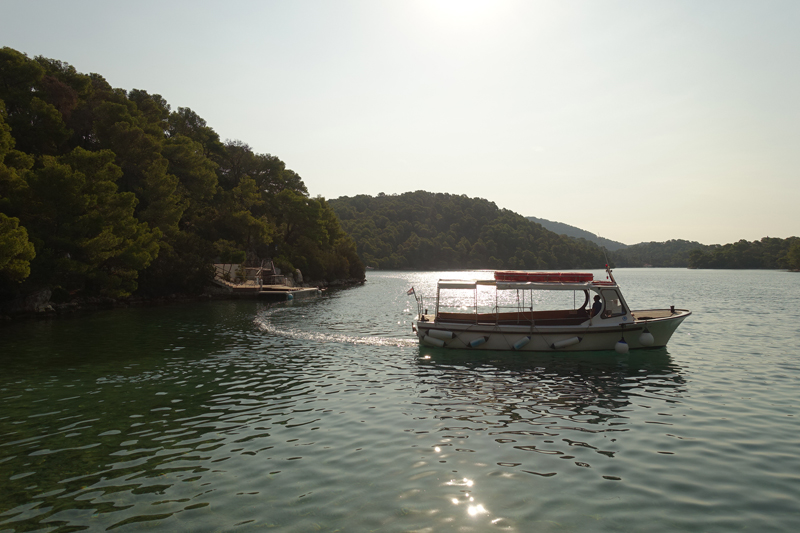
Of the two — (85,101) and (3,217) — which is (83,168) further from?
(85,101)

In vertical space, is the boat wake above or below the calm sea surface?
above

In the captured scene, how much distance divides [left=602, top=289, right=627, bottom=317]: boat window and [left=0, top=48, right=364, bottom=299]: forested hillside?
3439 cm

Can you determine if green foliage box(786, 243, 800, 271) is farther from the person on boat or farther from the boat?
the person on boat

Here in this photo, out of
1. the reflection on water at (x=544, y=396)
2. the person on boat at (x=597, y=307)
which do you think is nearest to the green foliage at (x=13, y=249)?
the reflection on water at (x=544, y=396)

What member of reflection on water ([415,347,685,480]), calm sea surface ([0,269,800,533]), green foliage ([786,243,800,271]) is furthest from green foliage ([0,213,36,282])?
green foliage ([786,243,800,271])

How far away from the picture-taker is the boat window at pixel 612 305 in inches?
944

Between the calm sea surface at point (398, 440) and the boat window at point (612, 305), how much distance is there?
6.79ft

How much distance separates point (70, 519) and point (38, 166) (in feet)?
147

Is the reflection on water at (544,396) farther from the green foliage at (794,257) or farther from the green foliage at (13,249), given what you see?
the green foliage at (794,257)

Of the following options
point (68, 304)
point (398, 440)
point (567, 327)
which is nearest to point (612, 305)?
point (567, 327)

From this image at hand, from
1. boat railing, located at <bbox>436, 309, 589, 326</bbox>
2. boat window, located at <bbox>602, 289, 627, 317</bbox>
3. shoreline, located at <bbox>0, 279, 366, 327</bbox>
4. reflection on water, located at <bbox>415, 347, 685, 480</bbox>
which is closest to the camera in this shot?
reflection on water, located at <bbox>415, 347, 685, 480</bbox>

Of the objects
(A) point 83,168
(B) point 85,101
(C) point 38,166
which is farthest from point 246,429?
(B) point 85,101

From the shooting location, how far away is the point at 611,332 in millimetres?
23562

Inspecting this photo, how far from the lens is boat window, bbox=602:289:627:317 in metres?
24.0
